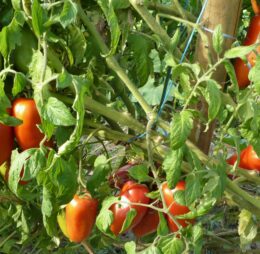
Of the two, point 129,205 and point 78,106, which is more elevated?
point 78,106

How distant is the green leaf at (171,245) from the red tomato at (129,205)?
11 centimetres

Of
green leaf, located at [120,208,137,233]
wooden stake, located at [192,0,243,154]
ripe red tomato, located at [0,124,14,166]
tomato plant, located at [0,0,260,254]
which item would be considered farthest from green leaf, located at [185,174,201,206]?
ripe red tomato, located at [0,124,14,166]

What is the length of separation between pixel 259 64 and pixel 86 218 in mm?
456

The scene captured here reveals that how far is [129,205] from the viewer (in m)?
1.01

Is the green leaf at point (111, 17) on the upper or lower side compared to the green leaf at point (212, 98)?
upper

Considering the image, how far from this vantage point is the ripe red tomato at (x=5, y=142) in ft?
3.04

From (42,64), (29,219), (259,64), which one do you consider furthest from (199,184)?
(29,219)

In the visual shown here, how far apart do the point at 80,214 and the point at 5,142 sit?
0.22m

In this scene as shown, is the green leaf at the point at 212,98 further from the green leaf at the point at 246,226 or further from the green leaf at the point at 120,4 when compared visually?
the green leaf at the point at 246,226

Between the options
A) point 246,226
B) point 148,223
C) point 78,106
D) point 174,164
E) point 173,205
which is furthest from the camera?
point 246,226

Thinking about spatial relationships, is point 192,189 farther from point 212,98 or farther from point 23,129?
point 23,129

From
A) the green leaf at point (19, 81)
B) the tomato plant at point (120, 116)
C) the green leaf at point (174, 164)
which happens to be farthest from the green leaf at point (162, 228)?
the green leaf at point (19, 81)

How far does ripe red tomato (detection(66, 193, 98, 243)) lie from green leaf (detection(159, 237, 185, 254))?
0.60 ft

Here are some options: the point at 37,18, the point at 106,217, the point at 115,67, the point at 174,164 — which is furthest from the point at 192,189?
the point at 37,18
